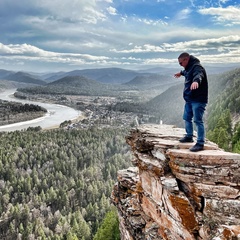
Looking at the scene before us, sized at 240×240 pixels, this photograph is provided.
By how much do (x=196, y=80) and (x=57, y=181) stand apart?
3530 inches

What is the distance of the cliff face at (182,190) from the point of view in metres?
13.9

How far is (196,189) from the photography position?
1482 centimetres

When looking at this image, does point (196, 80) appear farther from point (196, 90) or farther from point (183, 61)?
point (183, 61)

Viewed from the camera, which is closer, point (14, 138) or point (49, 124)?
point (14, 138)

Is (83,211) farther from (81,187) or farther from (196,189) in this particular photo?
(196,189)

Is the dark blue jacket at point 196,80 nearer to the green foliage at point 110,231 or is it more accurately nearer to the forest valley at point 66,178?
the green foliage at point 110,231

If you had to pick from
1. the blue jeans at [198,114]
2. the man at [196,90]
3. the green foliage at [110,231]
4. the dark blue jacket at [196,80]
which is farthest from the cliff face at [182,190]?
the green foliage at [110,231]

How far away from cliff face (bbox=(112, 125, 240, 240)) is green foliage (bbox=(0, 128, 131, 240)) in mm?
43838

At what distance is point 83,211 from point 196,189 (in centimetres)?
6634

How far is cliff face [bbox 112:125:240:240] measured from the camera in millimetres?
13898

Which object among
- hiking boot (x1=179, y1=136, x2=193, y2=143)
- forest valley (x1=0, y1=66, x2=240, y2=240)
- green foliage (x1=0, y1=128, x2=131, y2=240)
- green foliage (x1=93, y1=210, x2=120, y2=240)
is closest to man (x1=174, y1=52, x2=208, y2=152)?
hiking boot (x1=179, y1=136, x2=193, y2=143)

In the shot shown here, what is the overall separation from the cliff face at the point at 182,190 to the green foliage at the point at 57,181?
1726 inches

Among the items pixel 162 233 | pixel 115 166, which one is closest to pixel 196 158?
pixel 162 233

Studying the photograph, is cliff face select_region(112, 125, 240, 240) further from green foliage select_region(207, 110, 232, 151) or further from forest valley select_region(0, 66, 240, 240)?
green foliage select_region(207, 110, 232, 151)
